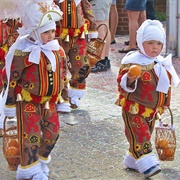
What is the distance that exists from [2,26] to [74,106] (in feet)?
5.12

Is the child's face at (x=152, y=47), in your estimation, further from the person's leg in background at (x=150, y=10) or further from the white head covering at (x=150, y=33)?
the person's leg in background at (x=150, y=10)

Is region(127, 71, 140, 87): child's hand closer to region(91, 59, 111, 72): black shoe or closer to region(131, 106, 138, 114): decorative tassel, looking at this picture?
region(131, 106, 138, 114): decorative tassel

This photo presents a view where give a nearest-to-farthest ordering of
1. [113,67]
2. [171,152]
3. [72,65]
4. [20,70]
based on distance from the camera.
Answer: [20,70], [171,152], [72,65], [113,67]

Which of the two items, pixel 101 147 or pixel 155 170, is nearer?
pixel 155 170

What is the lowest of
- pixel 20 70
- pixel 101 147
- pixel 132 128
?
pixel 101 147

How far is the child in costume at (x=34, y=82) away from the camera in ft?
15.2

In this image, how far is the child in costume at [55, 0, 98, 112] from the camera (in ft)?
22.1

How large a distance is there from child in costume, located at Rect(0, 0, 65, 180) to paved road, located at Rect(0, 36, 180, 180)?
1.18 feet

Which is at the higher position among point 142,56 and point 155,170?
point 142,56

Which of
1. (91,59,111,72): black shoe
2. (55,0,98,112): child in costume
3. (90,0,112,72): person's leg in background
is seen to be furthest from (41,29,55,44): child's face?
(91,59,111,72): black shoe

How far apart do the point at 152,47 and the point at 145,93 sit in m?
0.39

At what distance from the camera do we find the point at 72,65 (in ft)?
23.1

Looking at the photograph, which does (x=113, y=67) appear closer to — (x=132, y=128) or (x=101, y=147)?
(x=101, y=147)

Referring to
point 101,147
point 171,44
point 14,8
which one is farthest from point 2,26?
point 171,44
